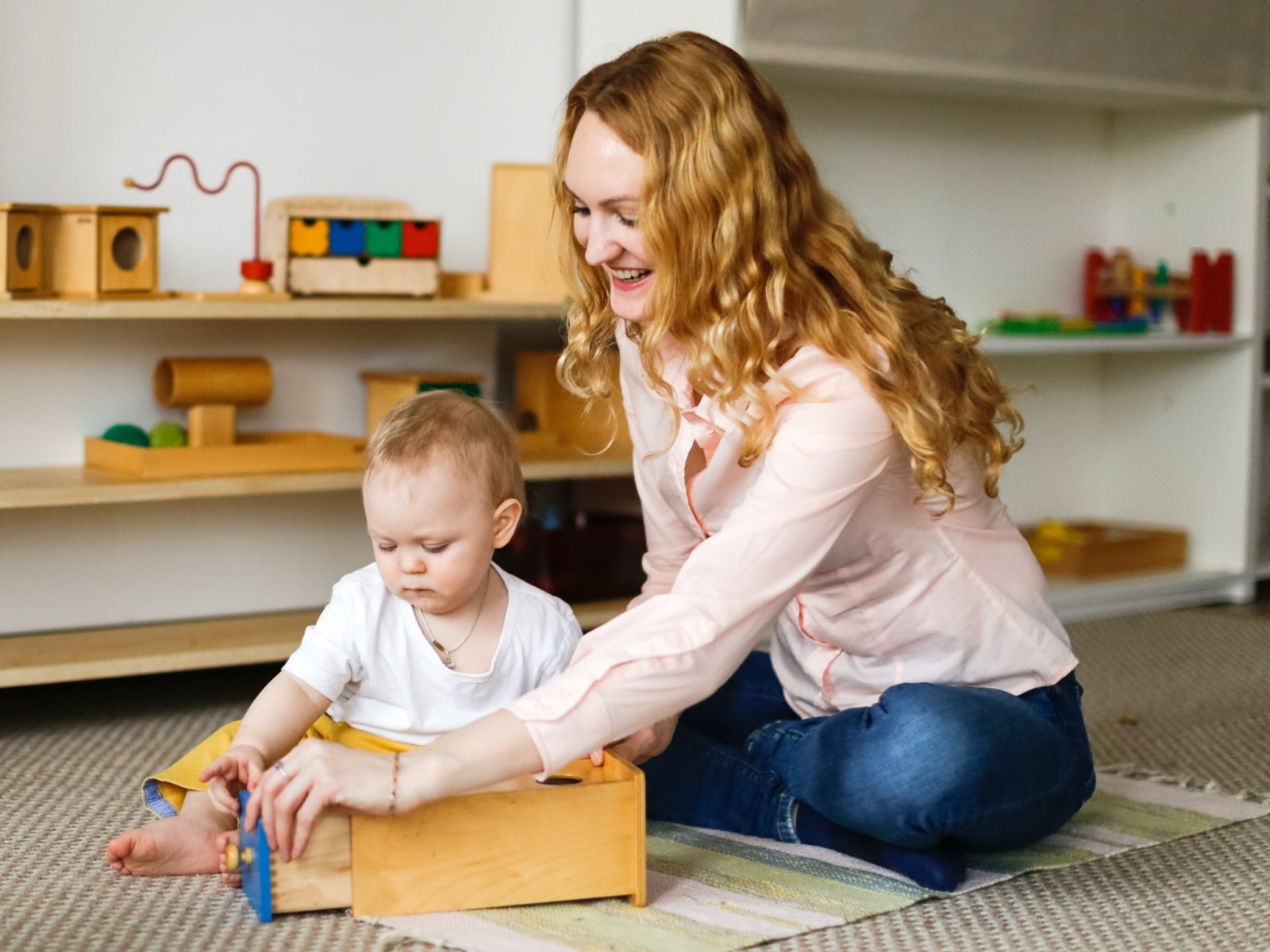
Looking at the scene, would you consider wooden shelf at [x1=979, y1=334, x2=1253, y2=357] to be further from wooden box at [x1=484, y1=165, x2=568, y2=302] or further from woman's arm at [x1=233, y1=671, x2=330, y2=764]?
woman's arm at [x1=233, y1=671, x2=330, y2=764]

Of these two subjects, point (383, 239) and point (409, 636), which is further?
point (383, 239)

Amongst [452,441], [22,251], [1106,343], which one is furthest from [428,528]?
[1106,343]

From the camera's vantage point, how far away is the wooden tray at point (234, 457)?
1966 millimetres

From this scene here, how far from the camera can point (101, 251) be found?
1.90 meters

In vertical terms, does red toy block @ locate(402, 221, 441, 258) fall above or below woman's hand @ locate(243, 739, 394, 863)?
above

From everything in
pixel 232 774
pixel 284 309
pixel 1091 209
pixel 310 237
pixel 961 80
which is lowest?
pixel 232 774

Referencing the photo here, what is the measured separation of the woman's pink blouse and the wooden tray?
0.71 meters

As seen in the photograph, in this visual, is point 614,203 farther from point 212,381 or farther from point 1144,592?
point 1144,592

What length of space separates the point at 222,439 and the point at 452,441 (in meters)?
0.91

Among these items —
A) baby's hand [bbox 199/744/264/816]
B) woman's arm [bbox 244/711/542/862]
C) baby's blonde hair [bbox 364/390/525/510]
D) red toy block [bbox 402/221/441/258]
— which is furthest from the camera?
red toy block [bbox 402/221/441/258]

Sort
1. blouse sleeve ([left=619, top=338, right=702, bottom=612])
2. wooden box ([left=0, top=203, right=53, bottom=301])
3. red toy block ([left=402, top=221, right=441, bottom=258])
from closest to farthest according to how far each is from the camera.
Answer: blouse sleeve ([left=619, top=338, right=702, bottom=612]) → wooden box ([left=0, top=203, right=53, bottom=301]) → red toy block ([left=402, top=221, right=441, bottom=258])

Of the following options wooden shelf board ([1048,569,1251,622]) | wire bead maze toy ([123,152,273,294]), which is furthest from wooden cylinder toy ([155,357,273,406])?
wooden shelf board ([1048,569,1251,622])

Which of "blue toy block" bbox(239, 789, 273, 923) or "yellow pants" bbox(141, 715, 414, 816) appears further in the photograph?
"yellow pants" bbox(141, 715, 414, 816)

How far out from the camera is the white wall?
2.04 meters
